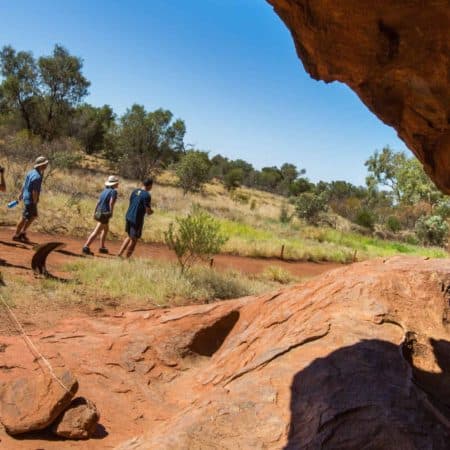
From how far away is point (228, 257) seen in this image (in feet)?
51.2

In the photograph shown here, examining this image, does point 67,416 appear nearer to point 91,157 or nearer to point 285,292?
point 285,292

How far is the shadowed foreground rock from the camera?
10.7 feet

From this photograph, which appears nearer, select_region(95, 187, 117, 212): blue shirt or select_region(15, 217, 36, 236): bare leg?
select_region(15, 217, 36, 236): bare leg

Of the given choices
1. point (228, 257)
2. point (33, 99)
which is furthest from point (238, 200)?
point (228, 257)

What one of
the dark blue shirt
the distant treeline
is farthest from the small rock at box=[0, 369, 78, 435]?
the distant treeline

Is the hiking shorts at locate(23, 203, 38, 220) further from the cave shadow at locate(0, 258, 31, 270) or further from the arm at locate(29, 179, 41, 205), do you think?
the cave shadow at locate(0, 258, 31, 270)

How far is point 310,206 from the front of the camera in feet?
103

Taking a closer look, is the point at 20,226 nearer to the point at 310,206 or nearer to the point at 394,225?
the point at 310,206

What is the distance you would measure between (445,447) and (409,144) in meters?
2.33

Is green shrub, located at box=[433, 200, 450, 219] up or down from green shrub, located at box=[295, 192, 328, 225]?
up

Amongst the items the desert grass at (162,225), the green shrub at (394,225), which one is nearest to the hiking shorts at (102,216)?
the desert grass at (162,225)

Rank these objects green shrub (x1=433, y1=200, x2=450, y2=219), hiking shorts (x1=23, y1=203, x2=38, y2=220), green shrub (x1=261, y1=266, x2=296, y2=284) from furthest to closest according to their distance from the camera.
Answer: green shrub (x1=433, y1=200, x2=450, y2=219) < green shrub (x1=261, y1=266, x2=296, y2=284) < hiking shorts (x1=23, y1=203, x2=38, y2=220)

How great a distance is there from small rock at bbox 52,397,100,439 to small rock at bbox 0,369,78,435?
68 millimetres

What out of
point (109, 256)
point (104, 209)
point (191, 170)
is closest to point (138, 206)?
point (104, 209)
